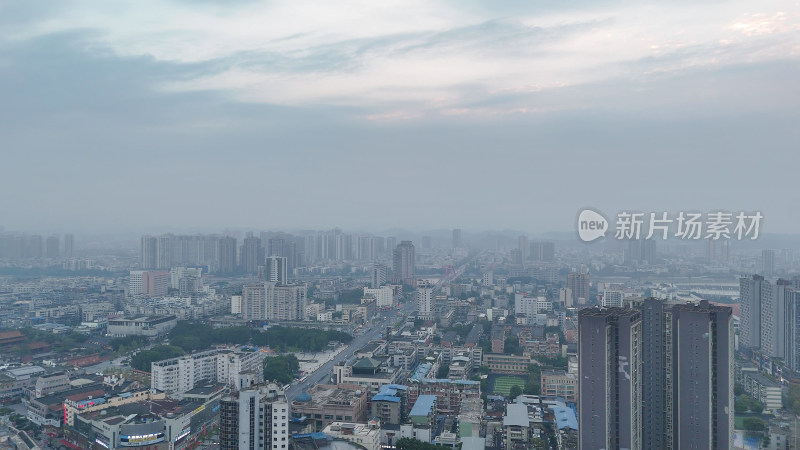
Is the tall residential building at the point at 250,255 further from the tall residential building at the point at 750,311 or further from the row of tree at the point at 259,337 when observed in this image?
the tall residential building at the point at 750,311

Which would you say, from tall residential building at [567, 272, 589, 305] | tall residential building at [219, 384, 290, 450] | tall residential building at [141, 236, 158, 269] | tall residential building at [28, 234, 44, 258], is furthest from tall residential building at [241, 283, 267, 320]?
tall residential building at [28, 234, 44, 258]

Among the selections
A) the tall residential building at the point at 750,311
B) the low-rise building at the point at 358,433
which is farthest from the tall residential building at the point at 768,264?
the low-rise building at the point at 358,433

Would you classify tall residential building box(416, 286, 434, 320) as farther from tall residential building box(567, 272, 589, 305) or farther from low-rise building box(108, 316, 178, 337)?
low-rise building box(108, 316, 178, 337)

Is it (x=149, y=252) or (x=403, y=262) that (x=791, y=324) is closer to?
(x=403, y=262)

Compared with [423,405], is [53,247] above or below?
above

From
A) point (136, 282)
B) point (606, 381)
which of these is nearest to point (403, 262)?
point (136, 282)

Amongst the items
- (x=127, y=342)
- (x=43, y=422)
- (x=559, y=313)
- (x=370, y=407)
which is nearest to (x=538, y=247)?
(x=559, y=313)

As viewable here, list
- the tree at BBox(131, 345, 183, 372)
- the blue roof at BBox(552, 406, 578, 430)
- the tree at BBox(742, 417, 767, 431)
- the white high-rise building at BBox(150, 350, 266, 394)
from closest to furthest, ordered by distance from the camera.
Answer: the tree at BBox(742, 417, 767, 431) → the blue roof at BBox(552, 406, 578, 430) → the white high-rise building at BBox(150, 350, 266, 394) → the tree at BBox(131, 345, 183, 372)
